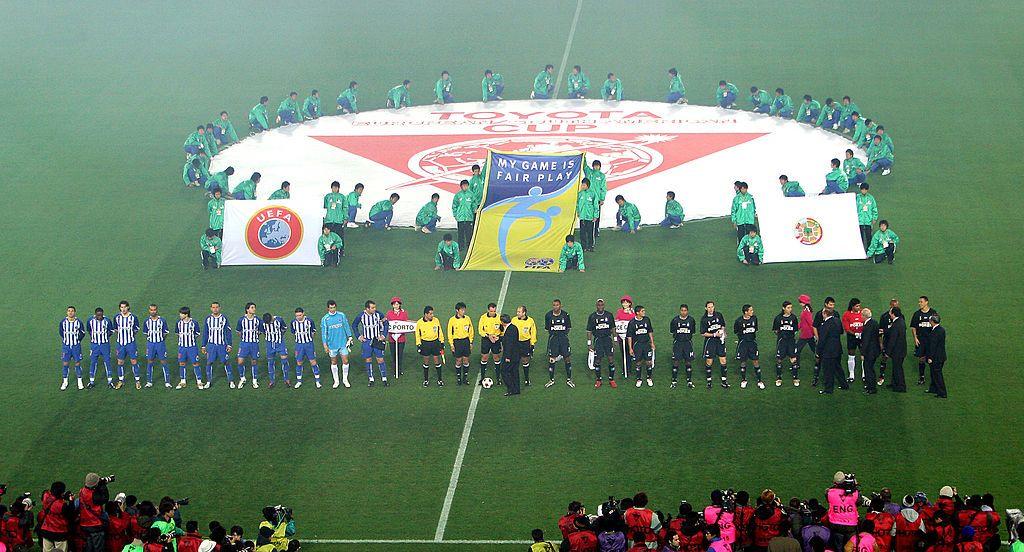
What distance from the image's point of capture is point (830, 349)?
21.6m

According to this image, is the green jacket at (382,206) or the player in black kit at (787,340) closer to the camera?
the player in black kit at (787,340)

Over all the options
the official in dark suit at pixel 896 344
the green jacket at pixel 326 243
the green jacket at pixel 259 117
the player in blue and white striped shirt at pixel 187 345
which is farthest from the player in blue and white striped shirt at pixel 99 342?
the green jacket at pixel 259 117

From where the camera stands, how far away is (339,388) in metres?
22.8

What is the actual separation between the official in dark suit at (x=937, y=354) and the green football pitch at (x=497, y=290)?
0.33m

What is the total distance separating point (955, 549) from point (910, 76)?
28.2 metres

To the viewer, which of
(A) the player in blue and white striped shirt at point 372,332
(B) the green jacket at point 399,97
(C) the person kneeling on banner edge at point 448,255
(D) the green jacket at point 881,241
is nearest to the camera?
(A) the player in blue and white striped shirt at point 372,332

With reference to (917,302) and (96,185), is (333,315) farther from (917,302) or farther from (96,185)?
(96,185)

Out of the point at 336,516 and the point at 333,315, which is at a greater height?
the point at 333,315

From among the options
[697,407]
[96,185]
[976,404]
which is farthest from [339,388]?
[96,185]

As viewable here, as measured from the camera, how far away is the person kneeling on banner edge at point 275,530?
53.6 feet

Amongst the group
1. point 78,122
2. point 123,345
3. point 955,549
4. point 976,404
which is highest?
point 78,122

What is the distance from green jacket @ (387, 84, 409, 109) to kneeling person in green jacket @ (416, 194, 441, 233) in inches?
433

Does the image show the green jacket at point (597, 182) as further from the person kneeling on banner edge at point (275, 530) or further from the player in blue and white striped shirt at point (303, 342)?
the person kneeling on banner edge at point (275, 530)

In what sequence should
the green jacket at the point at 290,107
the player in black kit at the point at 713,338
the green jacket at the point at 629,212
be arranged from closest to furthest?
the player in black kit at the point at 713,338 < the green jacket at the point at 629,212 < the green jacket at the point at 290,107
